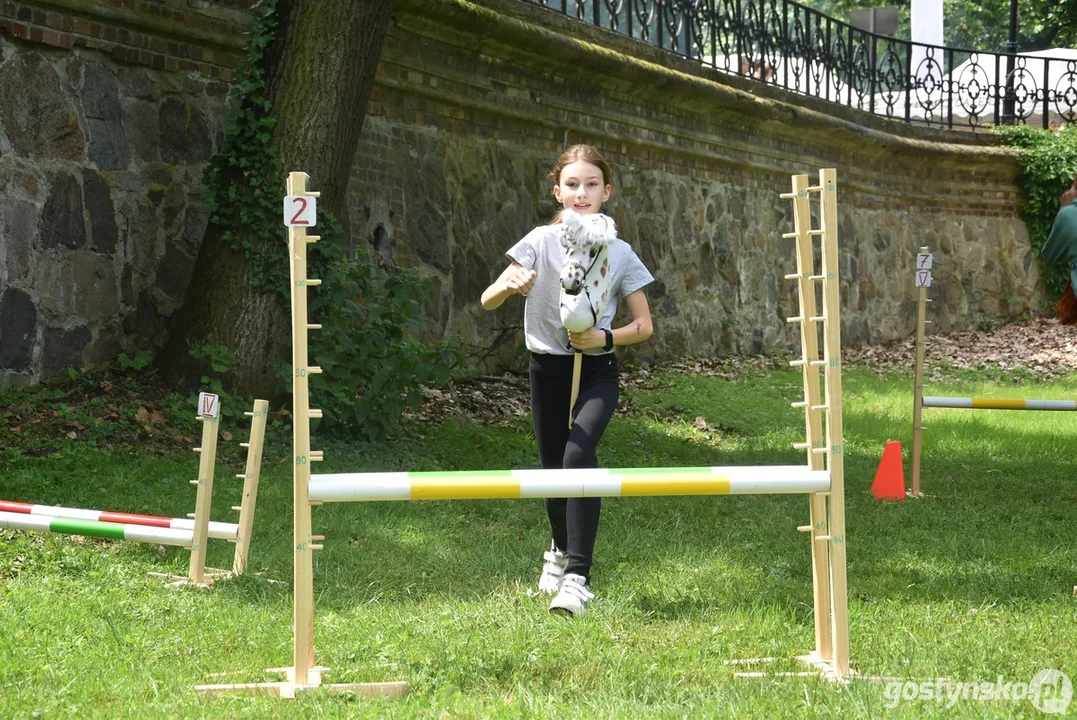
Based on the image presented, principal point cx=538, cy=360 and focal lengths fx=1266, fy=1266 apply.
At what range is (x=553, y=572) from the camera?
453 centimetres

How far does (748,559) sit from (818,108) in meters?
11.8

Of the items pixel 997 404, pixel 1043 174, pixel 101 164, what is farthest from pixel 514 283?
pixel 1043 174

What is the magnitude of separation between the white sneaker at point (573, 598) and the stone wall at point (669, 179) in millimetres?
5785

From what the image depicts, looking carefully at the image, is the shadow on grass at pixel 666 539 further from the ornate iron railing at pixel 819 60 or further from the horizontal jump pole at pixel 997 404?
the ornate iron railing at pixel 819 60

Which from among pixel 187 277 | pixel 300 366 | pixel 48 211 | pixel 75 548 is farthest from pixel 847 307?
pixel 300 366

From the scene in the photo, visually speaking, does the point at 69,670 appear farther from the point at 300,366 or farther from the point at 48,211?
the point at 48,211

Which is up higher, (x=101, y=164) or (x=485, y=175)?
(x=485, y=175)

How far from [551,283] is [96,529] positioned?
5.92 ft

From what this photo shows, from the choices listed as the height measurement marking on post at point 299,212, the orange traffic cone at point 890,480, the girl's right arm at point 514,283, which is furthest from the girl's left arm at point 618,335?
the orange traffic cone at point 890,480

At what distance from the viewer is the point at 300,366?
10.9 ft

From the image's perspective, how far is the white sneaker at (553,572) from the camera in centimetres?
447

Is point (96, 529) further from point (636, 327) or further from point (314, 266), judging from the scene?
point (314, 266)

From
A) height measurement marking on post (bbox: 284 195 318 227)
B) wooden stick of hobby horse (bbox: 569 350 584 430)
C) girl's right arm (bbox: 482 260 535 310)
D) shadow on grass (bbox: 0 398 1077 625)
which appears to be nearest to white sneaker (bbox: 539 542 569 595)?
shadow on grass (bbox: 0 398 1077 625)


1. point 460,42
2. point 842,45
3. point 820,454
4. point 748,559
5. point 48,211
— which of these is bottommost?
point 748,559
